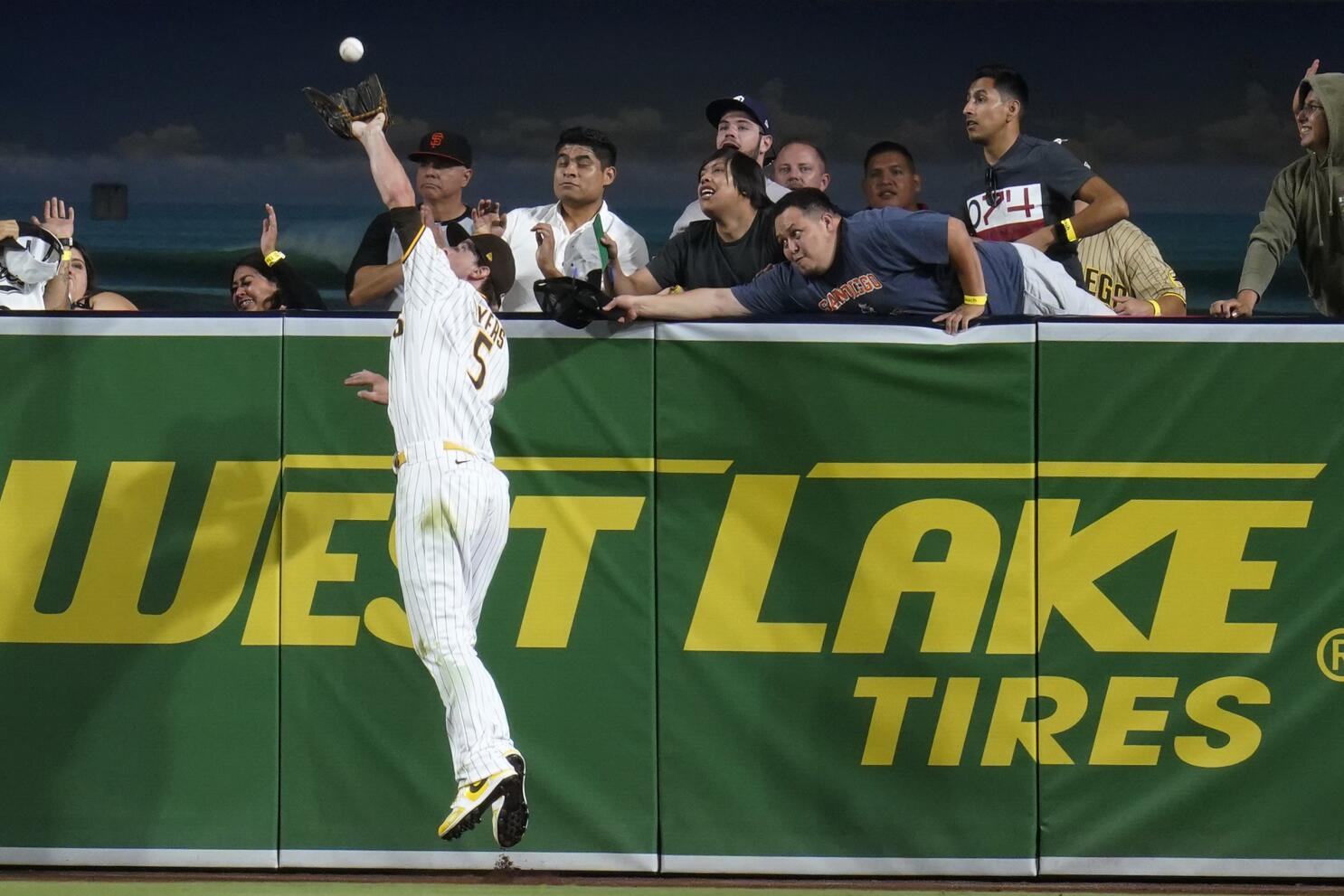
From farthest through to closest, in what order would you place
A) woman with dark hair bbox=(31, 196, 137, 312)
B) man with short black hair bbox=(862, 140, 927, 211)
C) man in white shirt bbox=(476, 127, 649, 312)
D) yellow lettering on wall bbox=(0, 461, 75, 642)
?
man with short black hair bbox=(862, 140, 927, 211) → woman with dark hair bbox=(31, 196, 137, 312) → man in white shirt bbox=(476, 127, 649, 312) → yellow lettering on wall bbox=(0, 461, 75, 642)

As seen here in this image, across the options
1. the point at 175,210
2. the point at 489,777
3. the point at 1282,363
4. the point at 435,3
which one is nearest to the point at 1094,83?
the point at 435,3

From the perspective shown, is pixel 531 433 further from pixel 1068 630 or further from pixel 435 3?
pixel 435 3

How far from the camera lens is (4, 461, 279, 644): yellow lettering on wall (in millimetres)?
6551

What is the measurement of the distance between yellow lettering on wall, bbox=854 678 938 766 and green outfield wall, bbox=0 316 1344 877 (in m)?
0.01

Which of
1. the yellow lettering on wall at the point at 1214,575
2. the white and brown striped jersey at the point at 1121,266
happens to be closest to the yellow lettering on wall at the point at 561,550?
the yellow lettering on wall at the point at 1214,575

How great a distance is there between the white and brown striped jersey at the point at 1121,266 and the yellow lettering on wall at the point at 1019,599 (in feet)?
5.51

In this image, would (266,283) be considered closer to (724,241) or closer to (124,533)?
(124,533)

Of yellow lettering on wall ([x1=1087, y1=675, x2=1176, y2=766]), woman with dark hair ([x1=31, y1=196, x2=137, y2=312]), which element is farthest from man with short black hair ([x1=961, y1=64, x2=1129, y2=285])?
woman with dark hair ([x1=31, y1=196, x2=137, y2=312])

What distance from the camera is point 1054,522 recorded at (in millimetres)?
6480

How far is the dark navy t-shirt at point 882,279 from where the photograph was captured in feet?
21.3

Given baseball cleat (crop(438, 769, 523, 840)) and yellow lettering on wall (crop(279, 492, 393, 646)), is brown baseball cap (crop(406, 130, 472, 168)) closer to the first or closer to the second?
yellow lettering on wall (crop(279, 492, 393, 646))

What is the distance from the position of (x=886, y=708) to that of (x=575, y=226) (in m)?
2.58

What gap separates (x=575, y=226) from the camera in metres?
7.59

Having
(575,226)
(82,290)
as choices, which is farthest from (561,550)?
(82,290)
